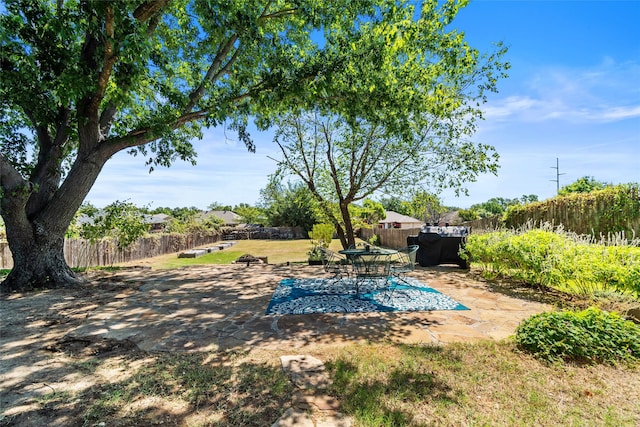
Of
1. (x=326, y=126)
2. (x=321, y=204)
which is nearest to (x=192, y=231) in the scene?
(x=321, y=204)

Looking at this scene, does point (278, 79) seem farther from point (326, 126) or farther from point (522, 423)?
point (522, 423)

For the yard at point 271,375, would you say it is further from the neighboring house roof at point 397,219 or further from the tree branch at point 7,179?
the neighboring house roof at point 397,219

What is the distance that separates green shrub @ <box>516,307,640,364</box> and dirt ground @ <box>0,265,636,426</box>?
49cm

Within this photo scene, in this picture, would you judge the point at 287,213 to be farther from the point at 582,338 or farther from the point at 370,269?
the point at 582,338

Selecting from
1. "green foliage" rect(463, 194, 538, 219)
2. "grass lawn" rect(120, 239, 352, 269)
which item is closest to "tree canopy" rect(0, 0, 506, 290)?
"grass lawn" rect(120, 239, 352, 269)

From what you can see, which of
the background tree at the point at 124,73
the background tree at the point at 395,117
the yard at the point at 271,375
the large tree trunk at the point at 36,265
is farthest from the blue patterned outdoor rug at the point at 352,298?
the large tree trunk at the point at 36,265

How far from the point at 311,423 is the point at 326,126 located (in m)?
11.2

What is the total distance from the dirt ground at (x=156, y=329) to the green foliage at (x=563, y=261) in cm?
59

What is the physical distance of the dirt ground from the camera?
2.70 meters

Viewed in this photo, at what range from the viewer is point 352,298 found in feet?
19.2

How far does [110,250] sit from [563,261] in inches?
661

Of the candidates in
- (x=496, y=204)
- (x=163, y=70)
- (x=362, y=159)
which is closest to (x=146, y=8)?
(x=163, y=70)

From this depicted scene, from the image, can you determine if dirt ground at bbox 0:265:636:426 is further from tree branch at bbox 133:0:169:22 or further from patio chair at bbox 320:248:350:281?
tree branch at bbox 133:0:169:22

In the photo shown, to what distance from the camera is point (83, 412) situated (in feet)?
7.34
